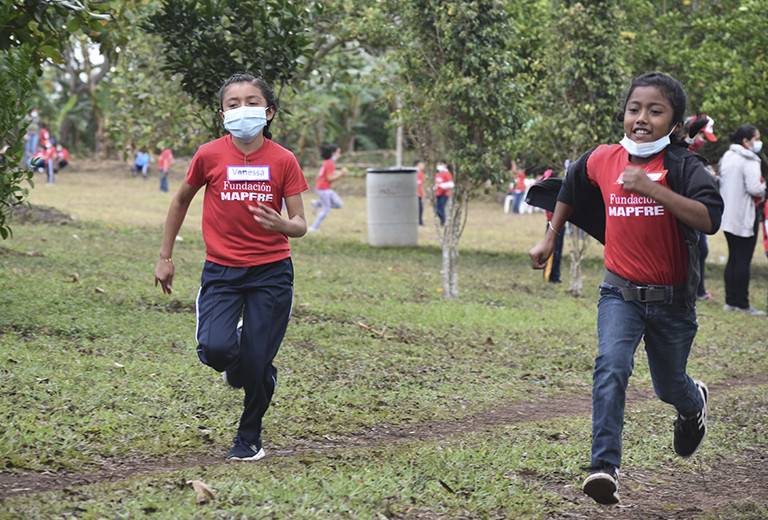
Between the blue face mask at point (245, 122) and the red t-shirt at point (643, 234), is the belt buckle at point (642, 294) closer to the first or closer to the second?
the red t-shirt at point (643, 234)

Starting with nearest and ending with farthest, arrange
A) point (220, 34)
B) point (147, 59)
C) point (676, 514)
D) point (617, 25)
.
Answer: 1. point (676, 514)
2. point (220, 34)
3. point (617, 25)
4. point (147, 59)

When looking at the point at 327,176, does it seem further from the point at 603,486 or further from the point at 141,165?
the point at 141,165

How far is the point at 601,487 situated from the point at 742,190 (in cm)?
911

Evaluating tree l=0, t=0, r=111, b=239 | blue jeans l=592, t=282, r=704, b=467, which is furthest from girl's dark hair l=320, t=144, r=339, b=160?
blue jeans l=592, t=282, r=704, b=467

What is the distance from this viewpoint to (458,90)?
453 inches

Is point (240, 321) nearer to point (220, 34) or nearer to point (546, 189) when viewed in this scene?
point (546, 189)

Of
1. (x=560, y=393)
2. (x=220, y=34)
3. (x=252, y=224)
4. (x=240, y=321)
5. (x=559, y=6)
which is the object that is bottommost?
(x=560, y=393)

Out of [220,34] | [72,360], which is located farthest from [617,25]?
[72,360]

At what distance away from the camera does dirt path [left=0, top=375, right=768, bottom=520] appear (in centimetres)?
444

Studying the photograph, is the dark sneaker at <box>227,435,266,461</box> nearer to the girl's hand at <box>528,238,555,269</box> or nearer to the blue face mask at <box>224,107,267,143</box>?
the blue face mask at <box>224,107,267,143</box>

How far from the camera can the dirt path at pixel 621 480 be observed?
4441mm

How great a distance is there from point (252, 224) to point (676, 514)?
2562 mm

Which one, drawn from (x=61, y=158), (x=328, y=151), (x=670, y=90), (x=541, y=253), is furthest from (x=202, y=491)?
(x=61, y=158)

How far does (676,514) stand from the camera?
446cm
